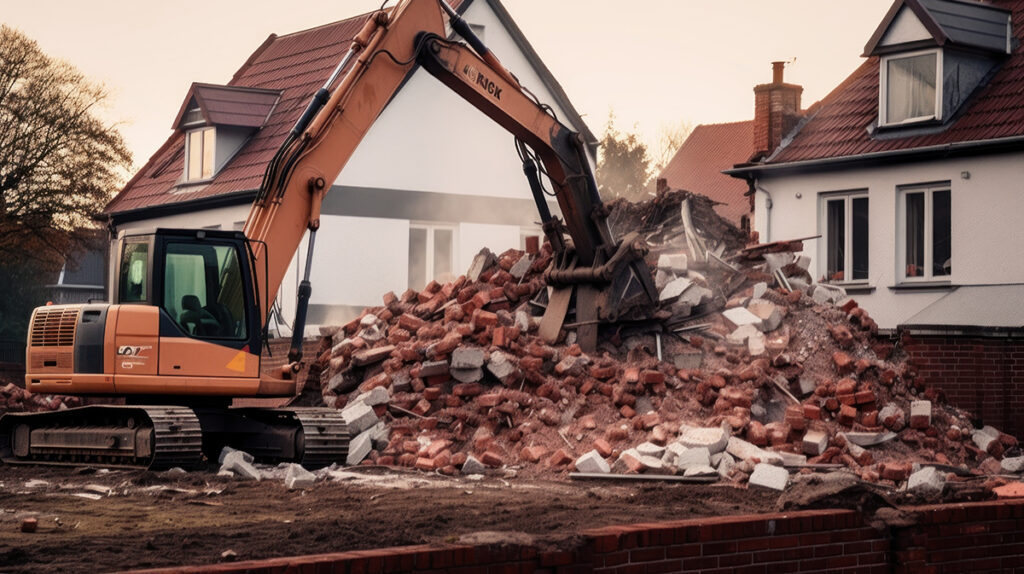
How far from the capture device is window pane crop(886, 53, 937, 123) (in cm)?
2259

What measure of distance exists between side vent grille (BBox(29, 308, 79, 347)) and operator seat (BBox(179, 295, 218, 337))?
3.76 feet

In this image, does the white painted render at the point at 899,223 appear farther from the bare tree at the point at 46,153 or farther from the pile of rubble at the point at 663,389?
the bare tree at the point at 46,153

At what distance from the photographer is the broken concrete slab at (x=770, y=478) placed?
38.9ft

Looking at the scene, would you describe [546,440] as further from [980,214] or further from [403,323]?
[980,214]

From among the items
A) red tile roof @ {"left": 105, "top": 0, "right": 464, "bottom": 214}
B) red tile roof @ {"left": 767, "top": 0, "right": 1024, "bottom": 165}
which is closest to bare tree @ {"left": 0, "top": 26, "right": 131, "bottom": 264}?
red tile roof @ {"left": 105, "top": 0, "right": 464, "bottom": 214}

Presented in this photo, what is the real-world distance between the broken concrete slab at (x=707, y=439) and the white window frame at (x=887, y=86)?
35.1 ft

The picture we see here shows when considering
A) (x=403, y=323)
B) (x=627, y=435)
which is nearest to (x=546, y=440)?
(x=627, y=435)

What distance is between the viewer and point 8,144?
40.2 metres

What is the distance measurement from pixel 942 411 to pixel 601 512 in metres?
8.03

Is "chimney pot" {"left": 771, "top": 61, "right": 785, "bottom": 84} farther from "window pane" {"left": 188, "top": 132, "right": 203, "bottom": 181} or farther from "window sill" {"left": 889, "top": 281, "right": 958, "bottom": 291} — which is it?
"window pane" {"left": 188, "top": 132, "right": 203, "bottom": 181}

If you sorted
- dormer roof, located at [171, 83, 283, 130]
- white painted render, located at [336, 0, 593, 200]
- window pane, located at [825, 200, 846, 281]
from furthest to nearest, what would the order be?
dormer roof, located at [171, 83, 283, 130]
white painted render, located at [336, 0, 593, 200]
window pane, located at [825, 200, 846, 281]

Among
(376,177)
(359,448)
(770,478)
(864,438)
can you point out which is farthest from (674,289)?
(376,177)

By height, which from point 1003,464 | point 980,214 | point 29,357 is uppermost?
point 980,214

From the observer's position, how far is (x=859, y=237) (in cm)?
2312
